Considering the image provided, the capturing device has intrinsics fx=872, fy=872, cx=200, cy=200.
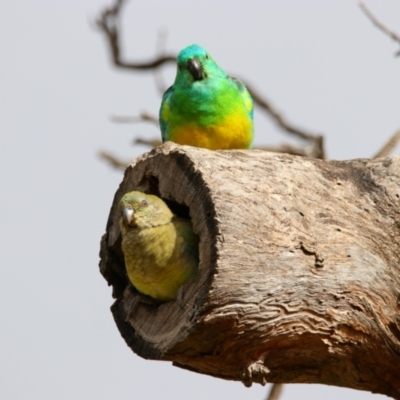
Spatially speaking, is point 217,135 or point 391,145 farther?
point 391,145

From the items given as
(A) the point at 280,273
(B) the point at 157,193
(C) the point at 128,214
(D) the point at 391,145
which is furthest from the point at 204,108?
(A) the point at 280,273

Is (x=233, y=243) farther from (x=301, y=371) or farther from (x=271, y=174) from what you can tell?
(x=301, y=371)

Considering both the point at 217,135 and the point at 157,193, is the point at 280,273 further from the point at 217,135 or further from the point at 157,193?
the point at 217,135

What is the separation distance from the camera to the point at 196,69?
6.12 meters

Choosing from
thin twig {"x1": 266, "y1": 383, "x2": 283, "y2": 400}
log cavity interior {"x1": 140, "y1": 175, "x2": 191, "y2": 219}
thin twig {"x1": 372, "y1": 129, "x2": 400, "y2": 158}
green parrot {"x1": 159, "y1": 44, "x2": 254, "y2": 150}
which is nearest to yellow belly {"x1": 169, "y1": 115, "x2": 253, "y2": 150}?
green parrot {"x1": 159, "y1": 44, "x2": 254, "y2": 150}

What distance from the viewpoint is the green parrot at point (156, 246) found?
14.4 feet

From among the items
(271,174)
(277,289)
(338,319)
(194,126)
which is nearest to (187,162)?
(271,174)

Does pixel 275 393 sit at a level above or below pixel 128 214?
below

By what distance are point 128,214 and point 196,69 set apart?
1.89m

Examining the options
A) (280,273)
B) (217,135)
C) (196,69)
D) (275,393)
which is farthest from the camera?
(275,393)

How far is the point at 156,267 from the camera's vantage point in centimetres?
445

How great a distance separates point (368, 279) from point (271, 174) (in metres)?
0.72

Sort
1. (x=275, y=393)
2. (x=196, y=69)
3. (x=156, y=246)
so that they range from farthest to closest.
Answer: (x=275, y=393) → (x=196, y=69) → (x=156, y=246)

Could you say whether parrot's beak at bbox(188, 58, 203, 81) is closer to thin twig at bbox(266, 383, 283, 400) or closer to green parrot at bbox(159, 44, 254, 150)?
green parrot at bbox(159, 44, 254, 150)
